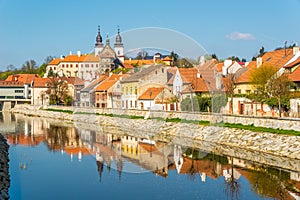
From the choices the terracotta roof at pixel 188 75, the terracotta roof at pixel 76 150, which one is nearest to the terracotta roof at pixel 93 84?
the terracotta roof at pixel 188 75

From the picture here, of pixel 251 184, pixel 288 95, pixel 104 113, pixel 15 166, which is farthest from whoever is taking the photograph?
pixel 104 113

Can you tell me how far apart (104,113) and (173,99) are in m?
8.99

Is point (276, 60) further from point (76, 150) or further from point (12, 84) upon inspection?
point (12, 84)

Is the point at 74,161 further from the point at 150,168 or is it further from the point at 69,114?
the point at 69,114

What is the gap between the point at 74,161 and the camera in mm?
20672

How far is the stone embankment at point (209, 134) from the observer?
19078 mm

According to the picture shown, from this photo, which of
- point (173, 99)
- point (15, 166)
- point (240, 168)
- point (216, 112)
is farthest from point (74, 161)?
point (173, 99)

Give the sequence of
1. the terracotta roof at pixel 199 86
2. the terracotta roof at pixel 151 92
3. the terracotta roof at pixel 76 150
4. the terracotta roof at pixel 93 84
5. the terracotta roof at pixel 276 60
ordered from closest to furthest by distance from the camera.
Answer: the terracotta roof at pixel 76 150 → the terracotta roof at pixel 151 92 → the terracotta roof at pixel 199 86 → the terracotta roof at pixel 276 60 → the terracotta roof at pixel 93 84

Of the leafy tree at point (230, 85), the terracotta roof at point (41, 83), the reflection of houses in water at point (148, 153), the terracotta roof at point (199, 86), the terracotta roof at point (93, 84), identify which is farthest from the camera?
the terracotta roof at point (41, 83)

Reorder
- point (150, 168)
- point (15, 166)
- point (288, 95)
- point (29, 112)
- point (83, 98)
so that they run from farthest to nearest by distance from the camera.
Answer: point (29, 112), point (83, 98), point (288, 95), point (15, 166), point (150, 168)

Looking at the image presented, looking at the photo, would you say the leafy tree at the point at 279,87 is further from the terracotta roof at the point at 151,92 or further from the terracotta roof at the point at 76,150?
the terracotta roof at the point at 76,150

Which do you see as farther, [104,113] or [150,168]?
[104,113]

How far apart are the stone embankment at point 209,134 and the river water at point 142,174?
143 cm

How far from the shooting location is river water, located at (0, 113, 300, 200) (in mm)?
14430
